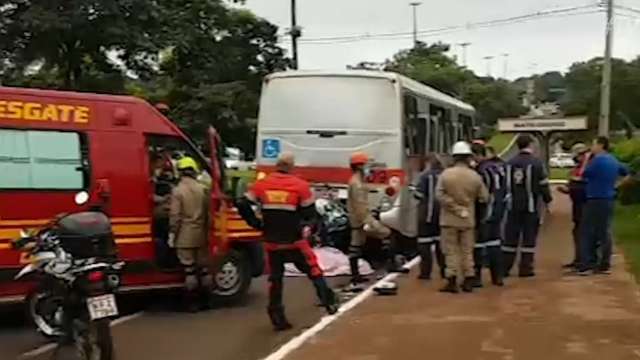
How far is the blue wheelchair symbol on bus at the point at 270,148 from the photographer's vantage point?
17.1 metres

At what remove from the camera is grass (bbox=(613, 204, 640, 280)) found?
1553cm

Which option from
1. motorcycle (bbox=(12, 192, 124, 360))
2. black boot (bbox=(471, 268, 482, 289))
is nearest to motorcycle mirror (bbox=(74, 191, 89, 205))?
motorcycle (bbox=(12, 192, 124, 360))

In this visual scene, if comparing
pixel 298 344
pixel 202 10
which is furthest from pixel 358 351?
pixel 202 10

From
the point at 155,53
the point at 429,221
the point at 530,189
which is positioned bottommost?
the point at 429,221

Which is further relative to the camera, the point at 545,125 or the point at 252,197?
the point at 545,125

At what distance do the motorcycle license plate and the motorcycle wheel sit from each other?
0.07 metres

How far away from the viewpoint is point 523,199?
44.9 feet

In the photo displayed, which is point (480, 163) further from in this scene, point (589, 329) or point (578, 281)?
point (589, 329)

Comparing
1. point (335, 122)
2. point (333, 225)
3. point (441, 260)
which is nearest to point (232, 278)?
point (441, 260)

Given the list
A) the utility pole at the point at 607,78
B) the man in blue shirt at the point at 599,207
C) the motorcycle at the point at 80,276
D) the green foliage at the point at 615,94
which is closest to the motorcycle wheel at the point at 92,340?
the motorcycle at the point at 80,276

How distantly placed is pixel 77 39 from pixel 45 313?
17.0m

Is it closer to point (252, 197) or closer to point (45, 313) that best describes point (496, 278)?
point (252, 197)

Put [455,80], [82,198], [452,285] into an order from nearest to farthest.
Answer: [82,198] → [452,285] → [455,80]

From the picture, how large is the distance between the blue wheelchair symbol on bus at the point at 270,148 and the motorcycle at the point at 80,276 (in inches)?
329
